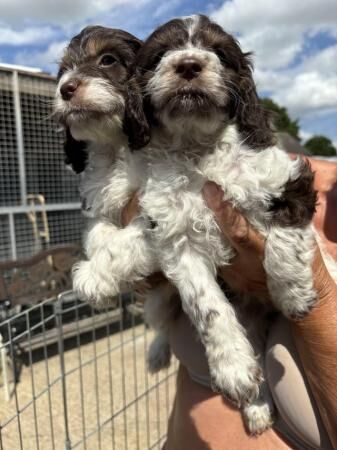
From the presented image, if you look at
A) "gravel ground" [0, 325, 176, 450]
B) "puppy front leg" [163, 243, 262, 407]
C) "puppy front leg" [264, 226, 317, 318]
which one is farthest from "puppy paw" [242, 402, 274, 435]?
"gravel ground" [0, 325, 176, 450]

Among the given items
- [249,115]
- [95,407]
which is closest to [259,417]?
[249,115]

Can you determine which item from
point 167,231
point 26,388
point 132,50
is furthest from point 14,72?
point 167,231

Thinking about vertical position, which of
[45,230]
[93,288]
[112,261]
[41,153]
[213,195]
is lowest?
[93,288]

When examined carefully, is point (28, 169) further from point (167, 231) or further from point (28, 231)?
point (167, 231)

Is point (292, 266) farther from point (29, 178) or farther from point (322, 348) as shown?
point (29, 178)

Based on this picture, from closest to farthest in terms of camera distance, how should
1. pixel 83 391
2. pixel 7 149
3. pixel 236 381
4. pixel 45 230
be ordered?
1. pixel 236 381
2. pixel 83 391
3. pixel 7 149
4. pixel 45 230

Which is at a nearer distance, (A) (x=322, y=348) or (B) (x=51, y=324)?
(A) (x=322, y=348)

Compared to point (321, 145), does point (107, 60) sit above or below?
below
